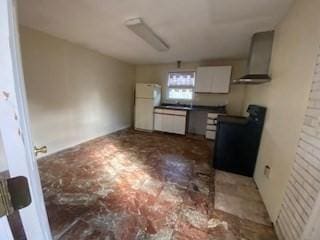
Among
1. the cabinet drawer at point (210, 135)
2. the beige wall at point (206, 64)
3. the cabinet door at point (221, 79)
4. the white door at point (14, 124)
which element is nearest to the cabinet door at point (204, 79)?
the cabinet door at point (221, 79)

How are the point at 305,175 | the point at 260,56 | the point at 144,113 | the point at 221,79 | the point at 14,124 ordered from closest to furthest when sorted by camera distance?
the point at 14,124, the point at 305,175, the point at 260,56, the point at 221,79, the point at 144,113

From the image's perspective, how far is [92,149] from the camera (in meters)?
3.48

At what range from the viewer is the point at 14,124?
435mm

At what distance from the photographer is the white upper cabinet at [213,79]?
443cm

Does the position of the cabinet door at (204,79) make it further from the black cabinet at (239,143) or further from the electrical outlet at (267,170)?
the electrical outlet at (267,170)

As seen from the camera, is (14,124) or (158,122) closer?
(14,124)

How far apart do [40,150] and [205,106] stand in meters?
4.79

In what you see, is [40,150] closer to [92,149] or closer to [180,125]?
[92,149]

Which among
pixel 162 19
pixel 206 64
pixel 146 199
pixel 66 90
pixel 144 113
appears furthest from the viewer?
pixel 144 113

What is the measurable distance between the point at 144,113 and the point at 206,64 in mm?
2511

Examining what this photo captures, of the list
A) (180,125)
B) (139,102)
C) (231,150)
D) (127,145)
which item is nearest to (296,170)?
(231,150)

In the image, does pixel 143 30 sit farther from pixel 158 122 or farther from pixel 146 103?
pixel 158 122

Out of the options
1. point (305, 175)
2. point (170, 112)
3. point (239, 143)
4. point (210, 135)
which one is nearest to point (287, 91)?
point (305, 175)

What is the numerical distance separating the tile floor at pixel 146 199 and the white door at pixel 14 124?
3.95 ft
